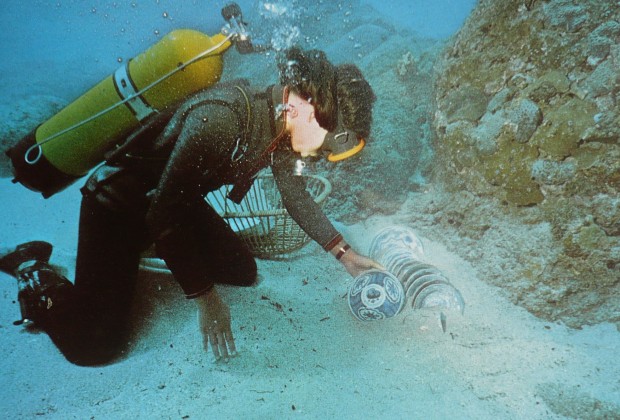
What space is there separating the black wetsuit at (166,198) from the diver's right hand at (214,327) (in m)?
0.10

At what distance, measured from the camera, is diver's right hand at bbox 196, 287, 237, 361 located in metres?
2.20

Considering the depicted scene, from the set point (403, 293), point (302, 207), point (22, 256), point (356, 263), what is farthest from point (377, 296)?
point (22, 256)

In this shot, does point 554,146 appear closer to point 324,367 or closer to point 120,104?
point 324,367

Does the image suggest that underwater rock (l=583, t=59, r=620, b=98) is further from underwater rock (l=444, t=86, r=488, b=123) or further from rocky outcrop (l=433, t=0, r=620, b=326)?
underwater rock (l=444, t=86, r=488, b=123)

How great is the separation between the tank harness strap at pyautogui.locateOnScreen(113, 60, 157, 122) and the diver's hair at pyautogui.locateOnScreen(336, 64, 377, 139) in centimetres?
143

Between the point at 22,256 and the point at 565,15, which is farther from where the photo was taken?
the point at 22,256

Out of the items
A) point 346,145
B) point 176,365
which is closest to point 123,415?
point 176,365

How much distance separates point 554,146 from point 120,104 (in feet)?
11.5

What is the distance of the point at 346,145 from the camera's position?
2.25m

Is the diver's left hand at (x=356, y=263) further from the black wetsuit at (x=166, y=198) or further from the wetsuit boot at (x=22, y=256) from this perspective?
the wetsuit boot at (x=22, y=256)

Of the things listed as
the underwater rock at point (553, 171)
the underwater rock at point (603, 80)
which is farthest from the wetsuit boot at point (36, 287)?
the underwater rock at point (603, 80)

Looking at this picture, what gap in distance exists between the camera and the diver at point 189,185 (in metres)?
1.84

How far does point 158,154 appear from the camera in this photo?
204 cm

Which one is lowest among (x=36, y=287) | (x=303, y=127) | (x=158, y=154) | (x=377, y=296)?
(x=36, y=287)
